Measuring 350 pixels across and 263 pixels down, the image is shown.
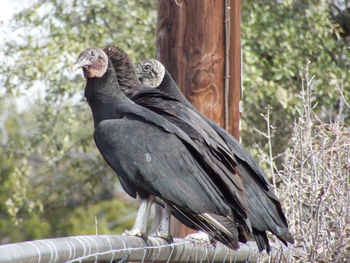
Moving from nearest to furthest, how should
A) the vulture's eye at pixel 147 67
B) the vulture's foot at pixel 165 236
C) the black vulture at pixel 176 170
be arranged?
the black vulture at pixel 176 170, the vulture's foot at pixel 165 236, the vulture's eye at pixel 147 67

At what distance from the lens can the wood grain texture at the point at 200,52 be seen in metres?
3.07

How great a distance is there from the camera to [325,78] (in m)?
5.35

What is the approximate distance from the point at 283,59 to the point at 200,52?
2508 mm

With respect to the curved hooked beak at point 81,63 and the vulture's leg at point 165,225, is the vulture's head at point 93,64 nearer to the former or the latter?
the curved hooked beak at point 81,63

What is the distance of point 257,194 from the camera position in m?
2.75

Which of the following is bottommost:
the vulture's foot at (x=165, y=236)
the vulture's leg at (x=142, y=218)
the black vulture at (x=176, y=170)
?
the vulture's foot at (x=165, y=236)

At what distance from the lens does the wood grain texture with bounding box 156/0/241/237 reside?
10.1 ft

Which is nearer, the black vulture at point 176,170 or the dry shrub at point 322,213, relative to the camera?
the black vulture at point 176,170

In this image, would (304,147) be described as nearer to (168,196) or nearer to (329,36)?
(168,196)

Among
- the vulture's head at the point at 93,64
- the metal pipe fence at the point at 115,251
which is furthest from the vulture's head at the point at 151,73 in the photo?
the metal pipe fence at the point at 115,251

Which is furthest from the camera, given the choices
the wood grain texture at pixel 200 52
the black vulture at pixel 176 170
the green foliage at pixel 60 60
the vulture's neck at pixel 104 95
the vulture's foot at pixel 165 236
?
the green foliage at pixel 60 60

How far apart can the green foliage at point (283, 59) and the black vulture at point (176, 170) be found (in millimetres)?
2635

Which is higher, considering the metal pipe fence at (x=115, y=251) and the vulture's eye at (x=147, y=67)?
the vulture's eye at (x=147, y=67)

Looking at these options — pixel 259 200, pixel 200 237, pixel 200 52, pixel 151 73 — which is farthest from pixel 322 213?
pixel 151 73
